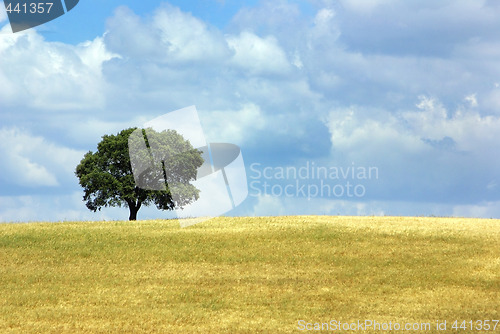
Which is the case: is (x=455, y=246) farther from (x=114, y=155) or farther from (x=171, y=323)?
(x=114, y=155)

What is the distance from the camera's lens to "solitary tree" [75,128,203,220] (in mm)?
57906

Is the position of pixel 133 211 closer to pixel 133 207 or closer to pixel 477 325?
pixel 133 207

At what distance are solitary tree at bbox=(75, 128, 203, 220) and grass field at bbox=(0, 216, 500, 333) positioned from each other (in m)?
13.2

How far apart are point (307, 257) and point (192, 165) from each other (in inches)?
1117

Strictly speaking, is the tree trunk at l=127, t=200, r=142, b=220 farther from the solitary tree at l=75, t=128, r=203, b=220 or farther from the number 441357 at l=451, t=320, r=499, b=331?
the number 441357 at l=451, t=320, r=499, b=331

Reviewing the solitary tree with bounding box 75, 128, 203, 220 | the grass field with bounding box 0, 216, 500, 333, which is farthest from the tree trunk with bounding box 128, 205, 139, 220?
the grass field with bounding box 0, 216, 500, 333

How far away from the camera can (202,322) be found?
2500cm

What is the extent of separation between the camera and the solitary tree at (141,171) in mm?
57906

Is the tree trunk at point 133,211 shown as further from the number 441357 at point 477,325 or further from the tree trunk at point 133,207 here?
the number 441357 at point 477,325

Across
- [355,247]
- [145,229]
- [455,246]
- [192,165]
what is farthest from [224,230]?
[192,165]

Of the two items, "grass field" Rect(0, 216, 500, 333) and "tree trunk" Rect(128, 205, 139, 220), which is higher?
"tree trunk" Rect(128, 205, 139, 220)

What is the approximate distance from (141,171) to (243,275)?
29728mm

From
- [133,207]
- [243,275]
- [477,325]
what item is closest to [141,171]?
[133,207]

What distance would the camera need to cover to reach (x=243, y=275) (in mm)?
31578
